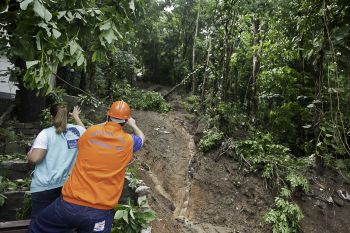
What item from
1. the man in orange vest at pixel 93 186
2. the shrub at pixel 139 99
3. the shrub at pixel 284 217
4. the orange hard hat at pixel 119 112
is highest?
the shrub at pixel 139 99

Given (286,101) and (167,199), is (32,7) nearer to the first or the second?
(167,199)

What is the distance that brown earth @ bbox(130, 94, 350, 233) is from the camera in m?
7.82

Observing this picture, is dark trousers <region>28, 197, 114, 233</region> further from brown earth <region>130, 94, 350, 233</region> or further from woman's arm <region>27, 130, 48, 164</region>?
brown earth <region>130, 94, 350, 233</region>

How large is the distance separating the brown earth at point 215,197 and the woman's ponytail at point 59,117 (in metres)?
2.76

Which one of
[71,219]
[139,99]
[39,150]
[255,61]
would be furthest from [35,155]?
[139,99]

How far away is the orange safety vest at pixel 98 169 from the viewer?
3.19 meters

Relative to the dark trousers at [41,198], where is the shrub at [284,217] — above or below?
below

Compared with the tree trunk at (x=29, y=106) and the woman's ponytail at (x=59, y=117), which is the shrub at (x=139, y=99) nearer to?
the tree trunk at (x=29, y=106)

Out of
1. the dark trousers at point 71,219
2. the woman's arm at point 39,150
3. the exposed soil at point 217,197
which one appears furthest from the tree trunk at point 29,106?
the dark trousers at point 71,219

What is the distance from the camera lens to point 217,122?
11570 mm

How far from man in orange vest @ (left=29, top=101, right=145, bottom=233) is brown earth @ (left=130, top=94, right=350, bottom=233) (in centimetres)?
270

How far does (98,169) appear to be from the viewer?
10.5ft

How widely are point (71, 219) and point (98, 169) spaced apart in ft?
1.80

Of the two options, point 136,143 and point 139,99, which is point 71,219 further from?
point 139,99
